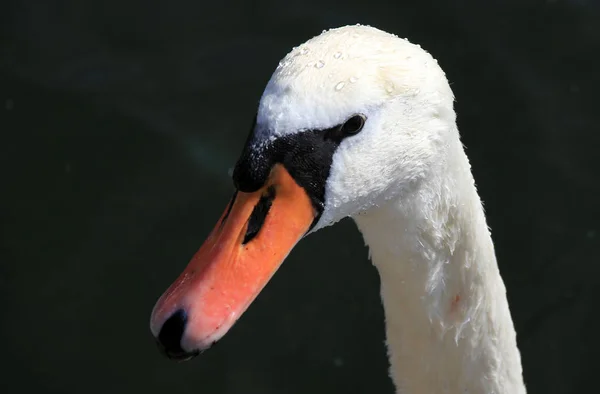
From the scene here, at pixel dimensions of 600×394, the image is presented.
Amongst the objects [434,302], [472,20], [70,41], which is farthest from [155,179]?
[434,302]

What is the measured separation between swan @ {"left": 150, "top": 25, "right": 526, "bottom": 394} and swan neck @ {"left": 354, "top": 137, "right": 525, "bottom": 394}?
0.01 m

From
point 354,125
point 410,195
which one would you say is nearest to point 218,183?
point 410,195

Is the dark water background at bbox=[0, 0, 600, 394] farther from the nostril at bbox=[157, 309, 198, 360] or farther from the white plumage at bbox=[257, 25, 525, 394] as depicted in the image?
the nostril at bbox=[157, 309, 198, 360]

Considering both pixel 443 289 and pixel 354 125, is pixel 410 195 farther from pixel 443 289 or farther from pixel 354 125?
pixel 443 289

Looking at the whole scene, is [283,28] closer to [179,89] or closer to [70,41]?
[179,89]

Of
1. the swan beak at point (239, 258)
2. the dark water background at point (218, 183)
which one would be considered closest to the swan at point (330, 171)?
the swan beak at point (239, 258)

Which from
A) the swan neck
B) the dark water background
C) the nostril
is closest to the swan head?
the nostril

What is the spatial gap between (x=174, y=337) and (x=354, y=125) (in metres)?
0.86

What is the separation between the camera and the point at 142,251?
6215 millimetres

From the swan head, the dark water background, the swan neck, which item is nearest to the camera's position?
the swan head

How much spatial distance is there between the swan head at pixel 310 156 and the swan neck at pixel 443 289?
8.7 inches

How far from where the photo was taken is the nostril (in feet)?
9.36

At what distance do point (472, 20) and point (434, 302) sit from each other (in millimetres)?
3644

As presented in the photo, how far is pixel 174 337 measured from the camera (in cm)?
286
